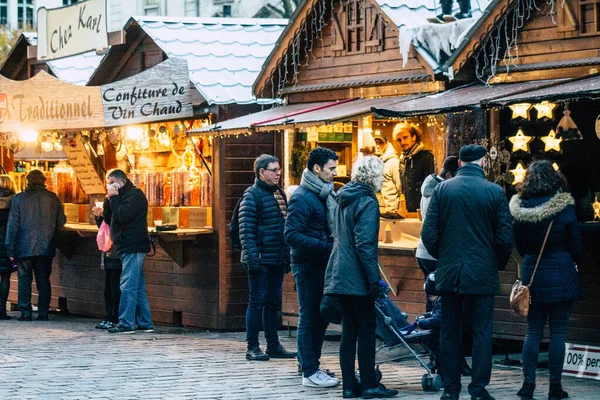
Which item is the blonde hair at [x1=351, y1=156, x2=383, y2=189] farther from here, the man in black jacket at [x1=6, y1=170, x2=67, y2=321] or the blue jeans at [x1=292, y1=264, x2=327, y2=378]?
the man in black jacket at [x1=6, y1=170, x2=67, y2=321]

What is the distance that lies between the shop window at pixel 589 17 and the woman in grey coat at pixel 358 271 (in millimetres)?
2897

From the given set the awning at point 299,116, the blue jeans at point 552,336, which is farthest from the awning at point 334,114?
the blue jeans at point 552,336

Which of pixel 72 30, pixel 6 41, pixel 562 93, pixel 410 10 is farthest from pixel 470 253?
pixel 6 41

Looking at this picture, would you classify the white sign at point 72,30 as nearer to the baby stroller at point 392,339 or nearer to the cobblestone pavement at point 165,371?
the cobblestone pavement at point 165,371

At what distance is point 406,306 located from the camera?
1285 centimetres

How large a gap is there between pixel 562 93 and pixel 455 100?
1489mm

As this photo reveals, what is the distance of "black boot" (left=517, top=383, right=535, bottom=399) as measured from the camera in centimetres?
966

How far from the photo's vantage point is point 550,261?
377 inches

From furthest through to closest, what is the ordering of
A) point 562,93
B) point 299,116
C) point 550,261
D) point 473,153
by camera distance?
1. point 299,116
2. point 562,93
3. point 550,261
4. point 473,153

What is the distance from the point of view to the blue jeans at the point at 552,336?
31.5 feet

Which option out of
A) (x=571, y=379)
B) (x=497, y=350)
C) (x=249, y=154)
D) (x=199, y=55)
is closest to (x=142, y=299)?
(x=249, y=154)

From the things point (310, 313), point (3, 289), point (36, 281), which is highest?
point (310, 313)

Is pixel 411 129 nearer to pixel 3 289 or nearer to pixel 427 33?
pixel 427 33

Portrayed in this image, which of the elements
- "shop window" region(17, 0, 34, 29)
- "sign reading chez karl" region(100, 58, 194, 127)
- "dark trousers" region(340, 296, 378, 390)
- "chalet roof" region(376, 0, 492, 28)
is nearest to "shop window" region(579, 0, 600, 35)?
"chalet roof" region(376, 0, 492, 28)
